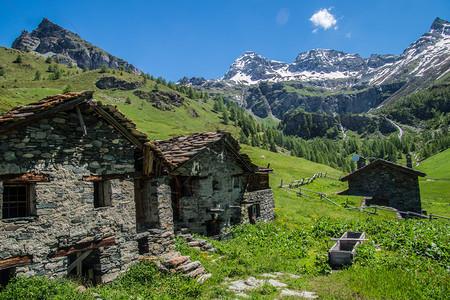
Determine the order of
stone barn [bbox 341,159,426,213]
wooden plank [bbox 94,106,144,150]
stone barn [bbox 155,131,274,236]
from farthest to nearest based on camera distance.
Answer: stone barn [bbox 341,159,426,213]
stone barn [bbox 155,131,274,236]
wooden plank [bbox 94,106,144,150]

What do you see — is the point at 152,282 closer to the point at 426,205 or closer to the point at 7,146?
the point at 7,146

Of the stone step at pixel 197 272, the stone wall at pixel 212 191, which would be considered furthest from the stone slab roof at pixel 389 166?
the stone step at pixel 197 272

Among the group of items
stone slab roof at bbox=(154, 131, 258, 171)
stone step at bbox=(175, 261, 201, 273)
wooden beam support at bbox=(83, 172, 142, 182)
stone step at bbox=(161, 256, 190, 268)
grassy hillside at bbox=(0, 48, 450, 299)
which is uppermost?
stone slab roof at bbox=(154, 131, 258, 171)

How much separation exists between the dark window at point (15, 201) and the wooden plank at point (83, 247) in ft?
5.52

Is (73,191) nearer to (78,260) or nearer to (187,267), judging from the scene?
(78,260)

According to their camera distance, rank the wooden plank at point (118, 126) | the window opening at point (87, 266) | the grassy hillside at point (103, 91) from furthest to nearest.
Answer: the grassy hillside at point (103, 91), the wooden plank at point (118, 126), the window opening at point (87, 266)

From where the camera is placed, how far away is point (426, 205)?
134 feet

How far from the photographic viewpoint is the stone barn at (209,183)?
52.7 ft

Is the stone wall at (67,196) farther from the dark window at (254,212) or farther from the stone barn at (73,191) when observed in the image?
the dark window at (254,212)

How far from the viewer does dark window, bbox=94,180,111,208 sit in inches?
437

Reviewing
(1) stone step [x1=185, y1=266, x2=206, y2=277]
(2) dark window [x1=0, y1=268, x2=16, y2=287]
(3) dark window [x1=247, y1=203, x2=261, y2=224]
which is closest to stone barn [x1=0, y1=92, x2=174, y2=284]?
(2) dark window [x1=0, y1=268, x2=16, y2=287]

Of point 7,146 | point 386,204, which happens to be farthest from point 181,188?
point 386,204

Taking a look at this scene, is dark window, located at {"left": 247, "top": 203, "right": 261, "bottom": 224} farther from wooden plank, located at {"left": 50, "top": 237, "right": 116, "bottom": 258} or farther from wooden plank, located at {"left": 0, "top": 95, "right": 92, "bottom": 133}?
wooden plank, located at {"left": 0, "top": 95, "right": 92, "bottom": 133}

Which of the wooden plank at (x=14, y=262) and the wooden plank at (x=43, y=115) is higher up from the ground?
the wooden plank at (x=43, y=115)
